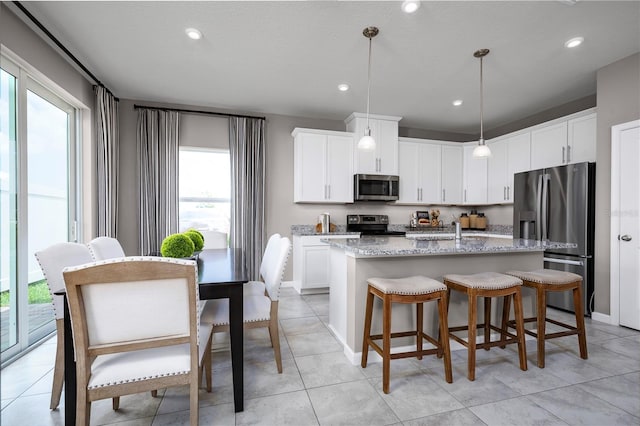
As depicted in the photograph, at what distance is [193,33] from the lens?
252 cm

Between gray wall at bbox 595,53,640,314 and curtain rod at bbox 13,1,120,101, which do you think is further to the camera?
Answer: gray wall at bbox 595,53,640,314

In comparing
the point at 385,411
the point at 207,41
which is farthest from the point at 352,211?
the point at 385,411

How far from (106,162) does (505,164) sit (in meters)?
5.50

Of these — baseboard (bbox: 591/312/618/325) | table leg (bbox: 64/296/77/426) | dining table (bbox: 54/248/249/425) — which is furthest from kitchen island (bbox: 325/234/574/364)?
table leg (bbox: 64/296/77/426)

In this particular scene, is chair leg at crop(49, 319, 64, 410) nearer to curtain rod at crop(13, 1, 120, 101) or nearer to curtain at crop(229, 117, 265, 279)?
curtain rod at crop(13, 1, 120, 101)

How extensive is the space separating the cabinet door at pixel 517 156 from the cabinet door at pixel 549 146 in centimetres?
8

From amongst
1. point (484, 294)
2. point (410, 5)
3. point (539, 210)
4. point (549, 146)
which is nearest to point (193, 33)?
point (410, 5)

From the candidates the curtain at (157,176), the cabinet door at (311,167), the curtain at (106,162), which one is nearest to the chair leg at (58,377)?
the curtain at (106,162)

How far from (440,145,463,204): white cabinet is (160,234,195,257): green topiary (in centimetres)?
430

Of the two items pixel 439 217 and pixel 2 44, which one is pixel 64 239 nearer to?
pixel 2 44

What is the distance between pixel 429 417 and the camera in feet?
5.30

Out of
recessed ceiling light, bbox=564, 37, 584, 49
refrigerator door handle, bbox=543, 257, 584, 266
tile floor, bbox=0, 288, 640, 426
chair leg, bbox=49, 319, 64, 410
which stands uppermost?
recessed ceiling light, bbox=564, 37, 584, 49

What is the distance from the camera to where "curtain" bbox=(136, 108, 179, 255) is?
155 inches

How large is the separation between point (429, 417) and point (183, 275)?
59.3 inches
